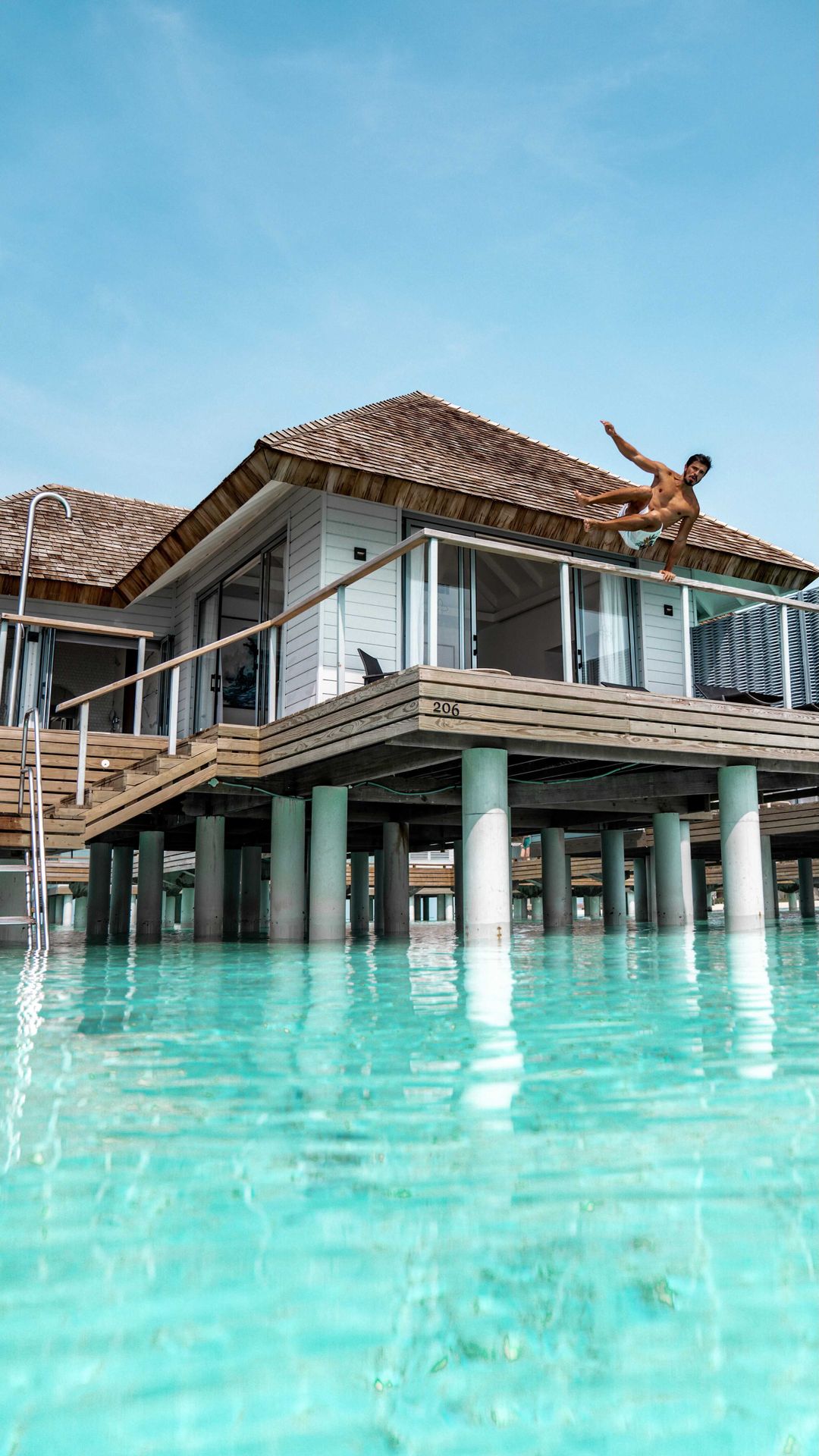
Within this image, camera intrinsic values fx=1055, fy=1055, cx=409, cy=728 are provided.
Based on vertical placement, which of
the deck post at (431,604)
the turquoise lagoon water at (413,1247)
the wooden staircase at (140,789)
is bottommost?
the turquoise lagoon water at (413,1247)

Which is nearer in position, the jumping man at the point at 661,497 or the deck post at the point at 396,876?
the jumping man at the point at 661,497

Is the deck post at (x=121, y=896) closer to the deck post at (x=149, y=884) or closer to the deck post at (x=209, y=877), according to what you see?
the deck post at (x=149, y=884)

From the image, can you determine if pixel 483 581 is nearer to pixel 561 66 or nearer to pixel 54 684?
pixel 561 66

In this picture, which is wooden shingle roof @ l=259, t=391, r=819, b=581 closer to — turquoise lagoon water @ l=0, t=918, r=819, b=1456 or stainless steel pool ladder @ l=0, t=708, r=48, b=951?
stainless steel pool ladder @ l=0, t=708, r=48, b=951

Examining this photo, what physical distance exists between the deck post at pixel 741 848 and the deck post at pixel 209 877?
5194mm

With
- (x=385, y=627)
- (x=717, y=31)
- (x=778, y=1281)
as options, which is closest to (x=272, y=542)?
(x=385, y=627)

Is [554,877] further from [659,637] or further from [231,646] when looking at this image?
[231,646]

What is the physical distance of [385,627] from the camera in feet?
35.8

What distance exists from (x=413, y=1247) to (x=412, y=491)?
9.49 meters

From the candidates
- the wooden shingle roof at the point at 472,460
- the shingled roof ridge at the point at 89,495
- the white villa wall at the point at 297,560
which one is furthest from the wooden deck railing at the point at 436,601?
the shingled roof ridge at the point at 89,495

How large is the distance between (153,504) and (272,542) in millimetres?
7832

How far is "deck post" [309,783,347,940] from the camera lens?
927 cm

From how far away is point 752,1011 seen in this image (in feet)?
13.2

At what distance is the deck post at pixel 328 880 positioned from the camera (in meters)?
9.27
